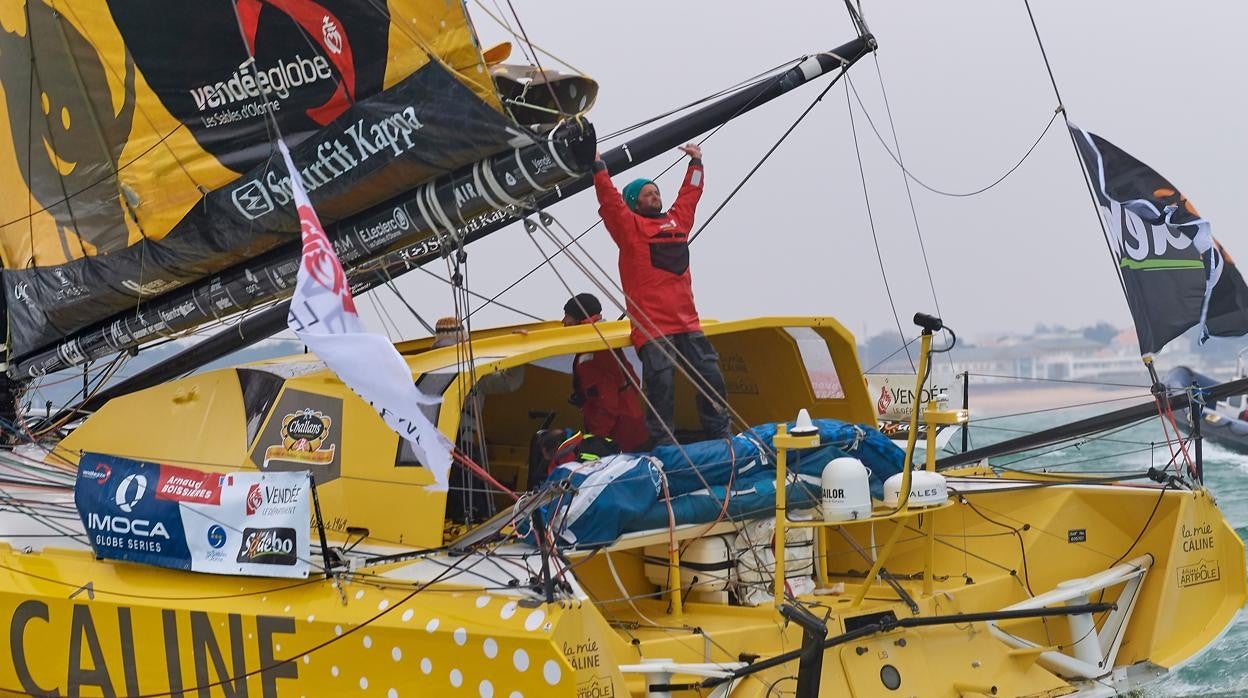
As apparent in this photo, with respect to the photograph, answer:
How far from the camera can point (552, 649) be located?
4.38 metres

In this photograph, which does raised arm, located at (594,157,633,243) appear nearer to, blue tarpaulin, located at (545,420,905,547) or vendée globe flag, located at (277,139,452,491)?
blue tarpaulin, located at (545,420,905,547)

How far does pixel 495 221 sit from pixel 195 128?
81.0 inches

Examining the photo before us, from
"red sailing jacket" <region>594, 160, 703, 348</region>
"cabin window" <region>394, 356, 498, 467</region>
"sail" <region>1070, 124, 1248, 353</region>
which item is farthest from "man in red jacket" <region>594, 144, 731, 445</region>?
"sail" <region>1070, 124, 1248, 353</region>

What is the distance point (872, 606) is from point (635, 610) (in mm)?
1061

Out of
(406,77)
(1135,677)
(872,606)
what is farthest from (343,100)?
(1135,677)

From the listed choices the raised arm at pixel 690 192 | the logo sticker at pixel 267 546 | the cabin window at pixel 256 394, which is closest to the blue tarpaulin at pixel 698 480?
the logo sticker at pixel 267 546

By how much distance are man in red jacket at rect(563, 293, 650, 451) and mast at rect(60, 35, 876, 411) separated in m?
0.89

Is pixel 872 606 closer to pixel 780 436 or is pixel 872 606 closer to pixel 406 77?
pixel 780 436

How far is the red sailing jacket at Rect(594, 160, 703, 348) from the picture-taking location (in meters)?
6.34

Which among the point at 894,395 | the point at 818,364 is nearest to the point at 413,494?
Answer: the point at 818,364

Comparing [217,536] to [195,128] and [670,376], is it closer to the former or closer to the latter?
[670,376]

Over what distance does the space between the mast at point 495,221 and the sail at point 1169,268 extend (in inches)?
75.1

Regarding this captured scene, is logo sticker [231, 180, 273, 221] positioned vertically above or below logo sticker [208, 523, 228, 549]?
above

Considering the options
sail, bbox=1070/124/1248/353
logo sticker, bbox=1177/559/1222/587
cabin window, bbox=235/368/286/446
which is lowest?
logo sticker, bbox=1177/559/1222/587
